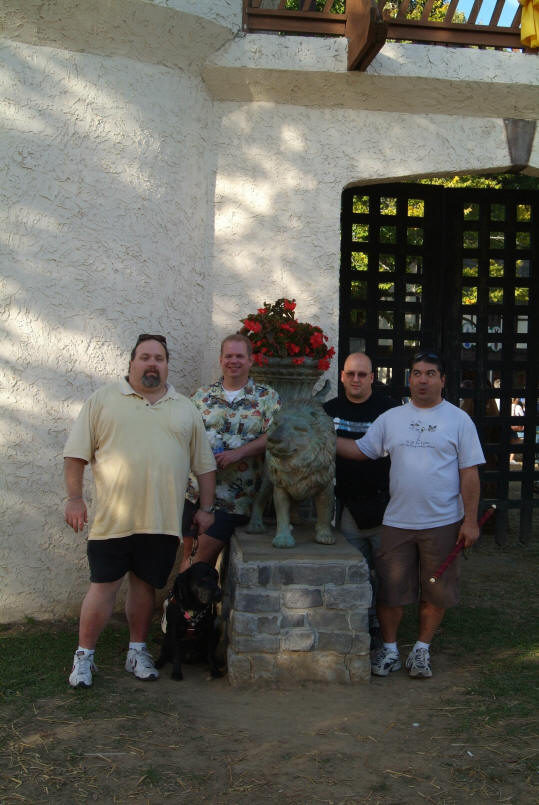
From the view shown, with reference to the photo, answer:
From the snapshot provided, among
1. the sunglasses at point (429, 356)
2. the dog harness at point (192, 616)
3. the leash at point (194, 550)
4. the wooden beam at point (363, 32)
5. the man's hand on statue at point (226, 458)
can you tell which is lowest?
the dog harness at point (192, 616)

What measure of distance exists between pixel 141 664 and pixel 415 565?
1.54 meters

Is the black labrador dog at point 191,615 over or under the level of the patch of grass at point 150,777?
over

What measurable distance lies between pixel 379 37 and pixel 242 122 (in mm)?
1132

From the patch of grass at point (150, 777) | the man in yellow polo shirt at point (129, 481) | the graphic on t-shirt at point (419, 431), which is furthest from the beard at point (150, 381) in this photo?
the patch of grass at point (150, 777)

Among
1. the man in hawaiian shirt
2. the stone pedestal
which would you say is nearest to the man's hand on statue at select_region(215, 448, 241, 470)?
the man in hawaiian shirt

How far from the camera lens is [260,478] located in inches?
181

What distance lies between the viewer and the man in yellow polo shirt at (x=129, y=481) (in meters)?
3.82

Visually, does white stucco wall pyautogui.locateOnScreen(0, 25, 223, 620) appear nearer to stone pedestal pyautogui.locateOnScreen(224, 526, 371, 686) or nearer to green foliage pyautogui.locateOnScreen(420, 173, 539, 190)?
stone pedestal pyautogui.locateOnScreen(224, 526, 371, 686)

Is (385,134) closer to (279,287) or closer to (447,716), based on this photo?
(279,287)

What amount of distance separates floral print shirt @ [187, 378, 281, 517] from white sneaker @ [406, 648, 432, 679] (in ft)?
4.05

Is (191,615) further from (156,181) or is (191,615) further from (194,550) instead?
(156,181)

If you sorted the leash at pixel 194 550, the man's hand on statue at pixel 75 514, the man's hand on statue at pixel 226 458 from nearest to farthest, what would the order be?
the man's hand on statue at pixel 75 514, the man's hand on statue at pixel 226 458, the leash at pixel 194 550

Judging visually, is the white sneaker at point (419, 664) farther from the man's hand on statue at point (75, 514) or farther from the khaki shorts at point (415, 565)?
the man's hand on statue at point (75, 514)

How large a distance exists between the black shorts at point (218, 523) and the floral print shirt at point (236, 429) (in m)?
0.03
